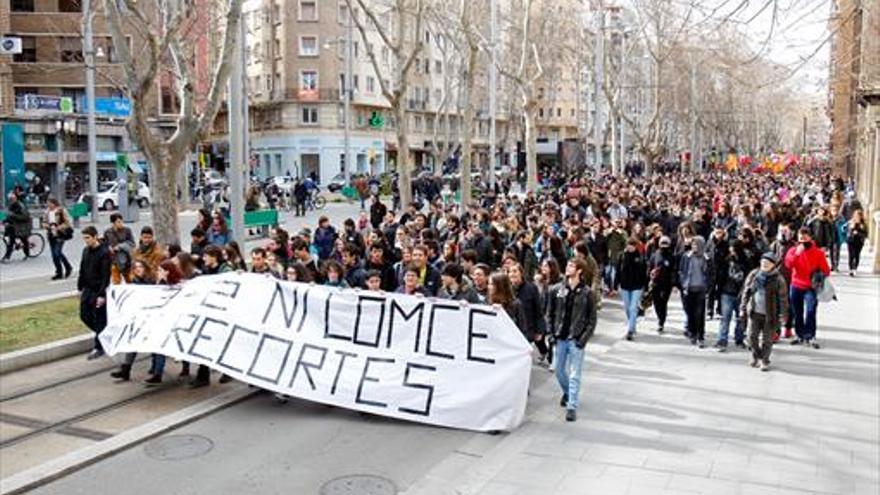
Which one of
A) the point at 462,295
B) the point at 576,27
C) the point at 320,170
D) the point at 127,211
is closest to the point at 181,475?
the point at 462,295

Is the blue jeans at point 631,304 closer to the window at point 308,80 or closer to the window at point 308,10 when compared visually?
the window at point 308,80

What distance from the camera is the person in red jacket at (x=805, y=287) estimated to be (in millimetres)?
13125

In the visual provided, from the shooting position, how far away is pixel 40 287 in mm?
18281

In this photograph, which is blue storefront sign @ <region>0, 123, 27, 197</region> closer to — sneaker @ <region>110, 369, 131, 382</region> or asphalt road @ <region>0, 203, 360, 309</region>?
asphalt road @ <region>0, 203, 360, 309</region>

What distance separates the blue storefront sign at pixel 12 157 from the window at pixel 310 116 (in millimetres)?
34897

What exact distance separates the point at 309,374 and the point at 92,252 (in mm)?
3753

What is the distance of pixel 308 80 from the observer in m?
→ 73.3

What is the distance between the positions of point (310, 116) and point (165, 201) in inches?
2323

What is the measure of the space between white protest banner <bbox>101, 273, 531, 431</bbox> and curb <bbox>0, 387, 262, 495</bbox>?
497mm

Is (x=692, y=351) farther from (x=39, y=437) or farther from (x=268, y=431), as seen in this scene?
(x=39, y=437)

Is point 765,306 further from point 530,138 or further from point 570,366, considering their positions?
point 530,138

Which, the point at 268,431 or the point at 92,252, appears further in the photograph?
the point at 92,252

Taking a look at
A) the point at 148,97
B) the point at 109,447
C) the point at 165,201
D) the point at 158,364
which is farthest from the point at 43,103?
the point at 109,447

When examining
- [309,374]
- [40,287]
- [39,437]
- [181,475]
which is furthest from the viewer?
[40,287]
